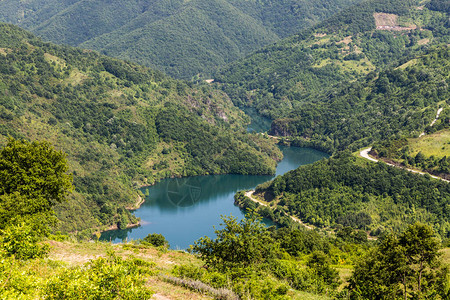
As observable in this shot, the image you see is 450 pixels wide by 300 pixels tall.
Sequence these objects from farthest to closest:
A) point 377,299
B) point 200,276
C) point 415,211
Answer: point 415,211, point 377,299, point 200,276

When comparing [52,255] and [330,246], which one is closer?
[52,255]

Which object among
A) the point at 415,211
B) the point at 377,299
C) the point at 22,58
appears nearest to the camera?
the point at 377,299

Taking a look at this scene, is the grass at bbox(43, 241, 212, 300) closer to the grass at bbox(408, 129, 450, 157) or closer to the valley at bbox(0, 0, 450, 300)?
the valley at bbox(0, 0, 450, 300)

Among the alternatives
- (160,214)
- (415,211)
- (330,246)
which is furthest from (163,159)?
(330,246)

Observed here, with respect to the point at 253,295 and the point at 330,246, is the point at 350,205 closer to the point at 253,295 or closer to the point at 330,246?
the point at 330,246

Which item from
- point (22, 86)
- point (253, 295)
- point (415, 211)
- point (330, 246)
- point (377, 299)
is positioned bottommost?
point (415, 211)

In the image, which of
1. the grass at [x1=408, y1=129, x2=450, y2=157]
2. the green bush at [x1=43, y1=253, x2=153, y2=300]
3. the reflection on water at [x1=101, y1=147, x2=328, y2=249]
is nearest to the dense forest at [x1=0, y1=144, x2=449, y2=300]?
the green bush at [x1=43, y1=253, x2=153, y2=300]

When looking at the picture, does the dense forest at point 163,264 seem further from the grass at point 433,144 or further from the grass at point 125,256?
the grass at point 433,144

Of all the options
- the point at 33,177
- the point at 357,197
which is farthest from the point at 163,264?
the point at 357,197
